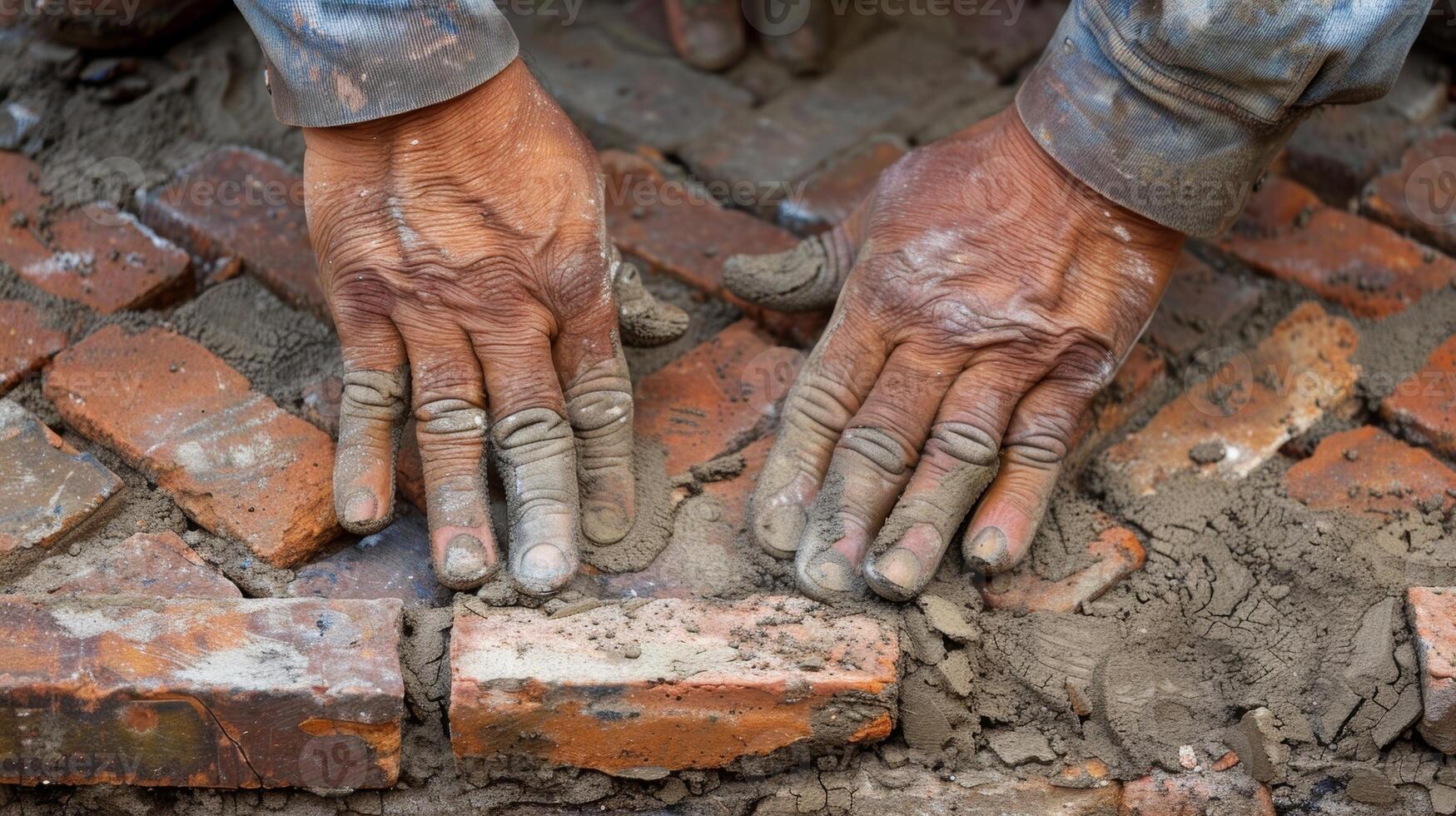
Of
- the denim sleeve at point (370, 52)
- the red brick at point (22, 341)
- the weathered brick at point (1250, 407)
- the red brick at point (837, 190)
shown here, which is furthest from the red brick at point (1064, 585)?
the red brick at point (22, 341)

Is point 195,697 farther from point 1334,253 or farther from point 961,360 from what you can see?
point 1334,253

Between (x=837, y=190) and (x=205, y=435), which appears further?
(x=837, y=190)

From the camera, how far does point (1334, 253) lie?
2699 mm

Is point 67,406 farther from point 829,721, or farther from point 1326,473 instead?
point 1326,473

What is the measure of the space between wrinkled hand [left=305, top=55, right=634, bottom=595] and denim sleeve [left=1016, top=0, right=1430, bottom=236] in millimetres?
822

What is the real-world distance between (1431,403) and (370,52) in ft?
6.21

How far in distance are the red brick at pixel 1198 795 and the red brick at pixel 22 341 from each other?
193cm

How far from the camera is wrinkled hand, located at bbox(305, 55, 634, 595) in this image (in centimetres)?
205

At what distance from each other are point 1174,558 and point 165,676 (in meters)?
1.52

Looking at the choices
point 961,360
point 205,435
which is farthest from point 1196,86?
point 205,435

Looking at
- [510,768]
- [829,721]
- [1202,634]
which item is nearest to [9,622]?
[510,768]

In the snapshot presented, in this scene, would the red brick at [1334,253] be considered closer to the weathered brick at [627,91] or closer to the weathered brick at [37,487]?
the weathered brick at [627,91]

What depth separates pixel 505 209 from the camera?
2.08 m

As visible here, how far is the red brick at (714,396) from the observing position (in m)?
2.30
